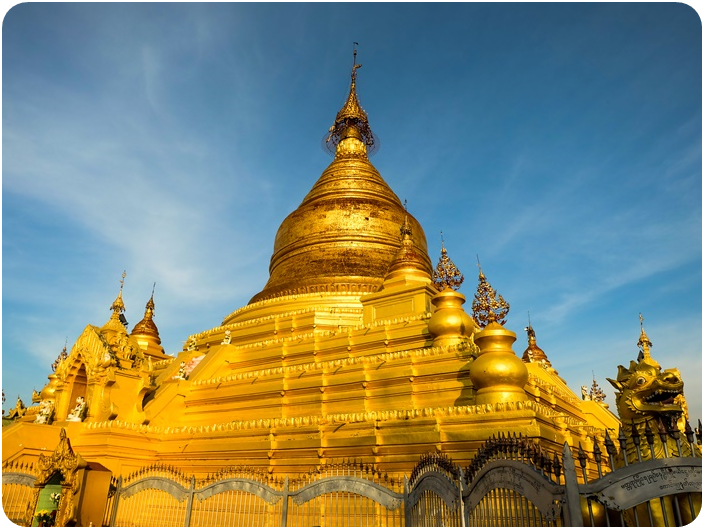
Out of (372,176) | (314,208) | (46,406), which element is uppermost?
(372,176)

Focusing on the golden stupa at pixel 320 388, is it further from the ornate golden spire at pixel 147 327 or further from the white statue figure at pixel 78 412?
the ornate golden spire at pixel 147 327

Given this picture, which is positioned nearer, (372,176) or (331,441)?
(331,441)

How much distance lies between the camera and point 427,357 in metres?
13.9

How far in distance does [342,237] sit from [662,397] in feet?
61.0

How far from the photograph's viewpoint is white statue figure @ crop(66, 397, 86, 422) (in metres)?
14.6

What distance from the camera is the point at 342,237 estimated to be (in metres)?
24.9

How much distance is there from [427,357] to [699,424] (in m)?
8.92

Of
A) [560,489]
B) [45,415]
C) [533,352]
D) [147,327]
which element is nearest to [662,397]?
[560,489]

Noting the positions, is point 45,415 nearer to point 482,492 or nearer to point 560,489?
point 482,492

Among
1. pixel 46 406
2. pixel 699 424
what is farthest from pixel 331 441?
pixel 46 406

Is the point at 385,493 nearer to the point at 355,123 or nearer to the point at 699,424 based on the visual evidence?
the point at 699,424

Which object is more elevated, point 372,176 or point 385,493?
point 372,176

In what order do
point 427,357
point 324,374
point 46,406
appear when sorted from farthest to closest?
point 46,406 < point 324,374 < point 427,357

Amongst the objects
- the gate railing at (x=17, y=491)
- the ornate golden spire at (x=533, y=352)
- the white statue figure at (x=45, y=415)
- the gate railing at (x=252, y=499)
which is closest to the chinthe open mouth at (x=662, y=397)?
the gate railing at (x=252, y=499)
